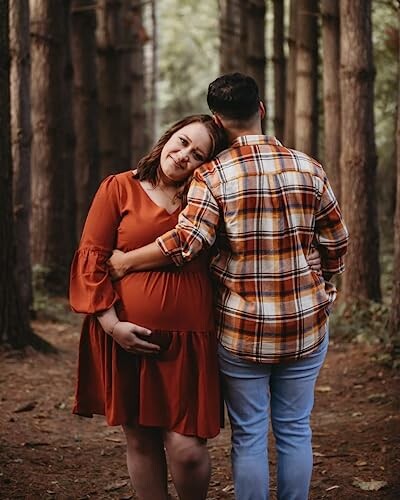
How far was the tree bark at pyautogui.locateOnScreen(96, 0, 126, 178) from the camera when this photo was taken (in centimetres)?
1572

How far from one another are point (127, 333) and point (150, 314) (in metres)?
0.13

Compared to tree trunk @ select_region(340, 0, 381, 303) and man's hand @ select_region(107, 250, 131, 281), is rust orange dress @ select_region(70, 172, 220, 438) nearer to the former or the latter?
man's hand @ select_region(107, 250, 131, 281)

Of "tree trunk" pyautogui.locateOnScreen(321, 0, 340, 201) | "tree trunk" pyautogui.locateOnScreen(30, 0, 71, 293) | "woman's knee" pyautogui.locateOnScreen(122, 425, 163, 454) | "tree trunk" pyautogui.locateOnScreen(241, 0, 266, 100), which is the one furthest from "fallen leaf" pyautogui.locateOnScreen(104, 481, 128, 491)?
"tree trunk" pyautogui.locateOnScreen(241, 0, 266, 100)

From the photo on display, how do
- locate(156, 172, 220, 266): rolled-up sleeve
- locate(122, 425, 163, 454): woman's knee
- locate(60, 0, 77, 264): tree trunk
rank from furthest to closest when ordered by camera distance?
locate(60, 0, 77, 264): tree trunk
locate(122, 425, 163, 454): woman's knee
locate(156, 172, 220, 266): rolled-up sleeve

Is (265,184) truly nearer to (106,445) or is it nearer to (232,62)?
(106,445)

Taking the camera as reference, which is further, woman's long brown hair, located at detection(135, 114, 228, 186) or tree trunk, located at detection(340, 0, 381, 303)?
tree trunk, located at detection(340, 0, 381, 303)

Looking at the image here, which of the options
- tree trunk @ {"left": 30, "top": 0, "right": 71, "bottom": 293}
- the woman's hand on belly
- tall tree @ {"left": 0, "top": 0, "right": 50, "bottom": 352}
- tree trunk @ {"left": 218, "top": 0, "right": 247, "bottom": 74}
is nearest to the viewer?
the woman's hand on belly

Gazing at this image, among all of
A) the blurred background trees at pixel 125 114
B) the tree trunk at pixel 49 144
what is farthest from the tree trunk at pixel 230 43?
the tree trunk at pixel 49 144

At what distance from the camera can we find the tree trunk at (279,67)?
16109mm

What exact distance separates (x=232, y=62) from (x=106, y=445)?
16.1 m

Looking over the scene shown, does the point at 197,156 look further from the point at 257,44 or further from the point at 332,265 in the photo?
the point at 257,44

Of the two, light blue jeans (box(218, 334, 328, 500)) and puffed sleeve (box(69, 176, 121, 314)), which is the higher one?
puffed sleeve (box(69, 176, 121, 314))

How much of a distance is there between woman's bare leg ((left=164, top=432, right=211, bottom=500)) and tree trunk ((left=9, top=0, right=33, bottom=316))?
16.5ft

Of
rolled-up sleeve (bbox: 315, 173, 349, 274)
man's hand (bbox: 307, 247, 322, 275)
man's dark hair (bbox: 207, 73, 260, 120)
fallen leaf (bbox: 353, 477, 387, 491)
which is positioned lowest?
fallen leaf (bbox: 353, 477, 387, 491)
